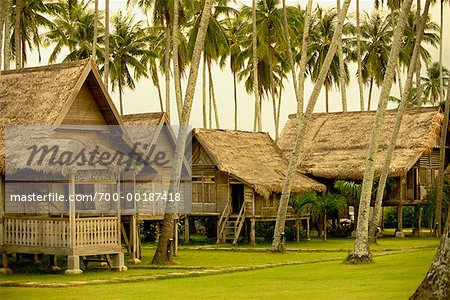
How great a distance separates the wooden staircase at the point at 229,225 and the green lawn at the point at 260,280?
31.8 ft

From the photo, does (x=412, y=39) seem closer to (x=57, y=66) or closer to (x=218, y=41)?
(x=218, y=41)

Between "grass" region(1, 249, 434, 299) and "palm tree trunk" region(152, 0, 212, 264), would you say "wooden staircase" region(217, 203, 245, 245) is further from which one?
"grass" region(1, 249, 434, 299)

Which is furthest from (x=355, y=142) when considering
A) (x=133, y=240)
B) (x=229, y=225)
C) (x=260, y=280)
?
(x=260, y=280)

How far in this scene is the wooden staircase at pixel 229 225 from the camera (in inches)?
1756

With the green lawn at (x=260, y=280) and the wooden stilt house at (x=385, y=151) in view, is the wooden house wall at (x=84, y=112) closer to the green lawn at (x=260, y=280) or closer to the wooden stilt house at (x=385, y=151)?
the green lawn at (x=260, y=280)

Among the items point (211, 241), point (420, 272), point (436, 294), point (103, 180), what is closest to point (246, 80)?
point (211, 241)

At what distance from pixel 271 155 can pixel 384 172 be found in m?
15.4

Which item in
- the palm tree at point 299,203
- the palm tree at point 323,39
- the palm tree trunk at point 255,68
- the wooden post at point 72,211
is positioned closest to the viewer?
the wooden post at point 72,211

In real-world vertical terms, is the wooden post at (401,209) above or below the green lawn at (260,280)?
above

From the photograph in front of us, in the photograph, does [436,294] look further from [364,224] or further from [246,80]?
[246,80]

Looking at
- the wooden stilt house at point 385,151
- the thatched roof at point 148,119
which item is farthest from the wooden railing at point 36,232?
the wooden stilt house at point 385,151

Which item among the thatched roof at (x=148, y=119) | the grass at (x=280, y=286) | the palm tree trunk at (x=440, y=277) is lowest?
the grass at (x=280, y=286)

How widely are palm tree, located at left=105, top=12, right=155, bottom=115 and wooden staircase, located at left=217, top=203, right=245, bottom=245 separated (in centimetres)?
2113

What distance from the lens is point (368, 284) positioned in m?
22.5
